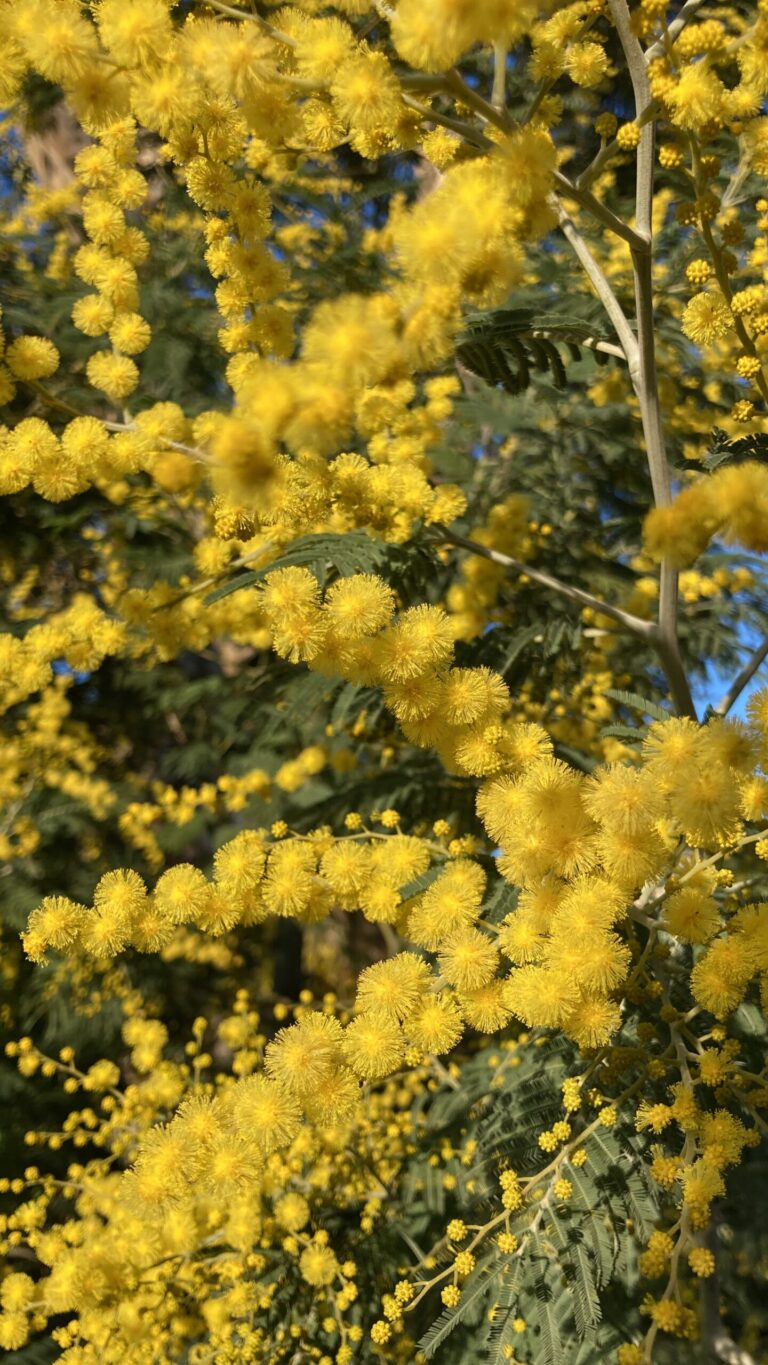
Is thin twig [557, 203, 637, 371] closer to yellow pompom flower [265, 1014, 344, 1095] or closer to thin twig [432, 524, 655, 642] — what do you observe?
thin twig [432, 524, 655, 642]

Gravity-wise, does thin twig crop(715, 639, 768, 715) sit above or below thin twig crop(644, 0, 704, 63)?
below

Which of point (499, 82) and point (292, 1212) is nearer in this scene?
point (499, 82)

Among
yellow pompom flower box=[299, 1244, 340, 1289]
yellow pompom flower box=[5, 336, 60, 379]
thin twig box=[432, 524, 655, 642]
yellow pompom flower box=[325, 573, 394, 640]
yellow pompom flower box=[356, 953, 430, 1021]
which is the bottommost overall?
yellow pompom flower box=[299, 1244, 340, 1289]

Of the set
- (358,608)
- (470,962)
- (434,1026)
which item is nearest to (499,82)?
(358,608)

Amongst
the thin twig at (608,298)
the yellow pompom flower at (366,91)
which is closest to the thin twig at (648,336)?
the thin twig at (608,298)

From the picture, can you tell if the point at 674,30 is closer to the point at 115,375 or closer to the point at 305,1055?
the point at 115,375

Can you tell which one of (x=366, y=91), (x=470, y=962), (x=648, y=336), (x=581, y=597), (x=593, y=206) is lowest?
(x=470, y=962)

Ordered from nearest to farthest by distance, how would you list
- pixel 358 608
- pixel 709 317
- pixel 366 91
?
pixel 366 91, pixel 358 608, pixel 709 317

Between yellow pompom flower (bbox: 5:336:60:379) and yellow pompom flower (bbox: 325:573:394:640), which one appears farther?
yellow pompom flower (bbox: 5:336:60:379)

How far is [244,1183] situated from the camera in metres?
1.57

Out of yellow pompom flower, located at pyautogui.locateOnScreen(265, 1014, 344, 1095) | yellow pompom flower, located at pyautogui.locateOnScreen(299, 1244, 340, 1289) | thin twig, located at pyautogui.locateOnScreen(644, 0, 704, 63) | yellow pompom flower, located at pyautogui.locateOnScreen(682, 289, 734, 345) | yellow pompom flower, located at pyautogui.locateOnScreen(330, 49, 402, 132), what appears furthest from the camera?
yellow pompom flower, located at pyautogui.locateOnScreen(299, 1244, 340, 1289)

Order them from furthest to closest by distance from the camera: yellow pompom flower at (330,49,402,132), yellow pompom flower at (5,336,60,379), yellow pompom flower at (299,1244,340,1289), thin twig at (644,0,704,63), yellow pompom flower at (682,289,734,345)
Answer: yellow pompom flower at (299,1244,340,1289) → yellow pompom flower at (5,336,60,379) → yellow pompom flower at (682,289,734,345) → thin twig at (644,0,704,63) → yellow pompom flower at (330,49,402,132)

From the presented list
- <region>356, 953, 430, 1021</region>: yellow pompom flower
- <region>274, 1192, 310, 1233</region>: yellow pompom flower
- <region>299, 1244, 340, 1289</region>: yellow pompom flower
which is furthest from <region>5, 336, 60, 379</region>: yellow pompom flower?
<region>299, 1244, 340, 1289</region>: yellow pompom flower

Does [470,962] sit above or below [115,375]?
below
